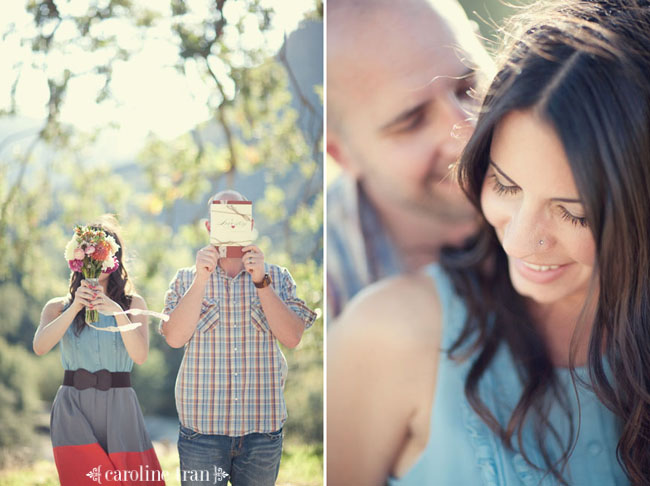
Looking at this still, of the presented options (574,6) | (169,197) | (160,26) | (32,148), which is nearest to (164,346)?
(169,197)

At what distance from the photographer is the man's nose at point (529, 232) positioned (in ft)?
7.17

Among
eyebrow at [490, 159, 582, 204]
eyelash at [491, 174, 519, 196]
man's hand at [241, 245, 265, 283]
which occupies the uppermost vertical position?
eyebrow at [490, 159, 582, 204]

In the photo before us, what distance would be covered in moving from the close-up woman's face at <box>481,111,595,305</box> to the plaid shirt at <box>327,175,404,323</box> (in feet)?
1.64

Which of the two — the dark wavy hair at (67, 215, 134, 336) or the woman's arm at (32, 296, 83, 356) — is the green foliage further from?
the dark wavy hair at (67, 215, 134, 336)

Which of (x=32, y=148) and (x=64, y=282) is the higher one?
(x=32, y=148)

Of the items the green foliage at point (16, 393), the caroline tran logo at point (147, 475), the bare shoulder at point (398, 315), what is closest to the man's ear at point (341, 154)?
the bare shoulder at point (398, 315)

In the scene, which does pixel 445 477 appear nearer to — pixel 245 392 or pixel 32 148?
pixel 245 392

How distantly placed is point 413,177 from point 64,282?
1584mm

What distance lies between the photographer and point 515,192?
2.24m

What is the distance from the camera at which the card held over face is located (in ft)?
7.63

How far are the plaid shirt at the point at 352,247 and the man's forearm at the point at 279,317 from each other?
0.42 metres

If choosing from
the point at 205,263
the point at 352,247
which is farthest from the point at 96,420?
the point at 352,247

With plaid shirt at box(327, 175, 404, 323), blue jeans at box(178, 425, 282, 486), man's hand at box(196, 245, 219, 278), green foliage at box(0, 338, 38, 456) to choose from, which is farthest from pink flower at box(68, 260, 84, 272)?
plaid shirt at box(327, 175, 404, 323)

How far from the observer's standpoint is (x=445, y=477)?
2449 millimetres
